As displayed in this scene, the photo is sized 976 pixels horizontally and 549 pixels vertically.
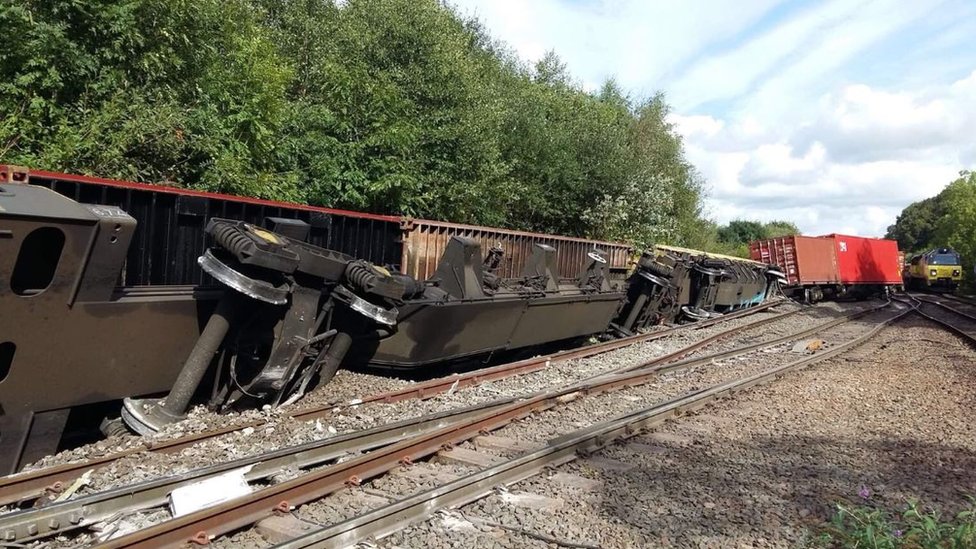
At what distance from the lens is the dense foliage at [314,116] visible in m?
11.1

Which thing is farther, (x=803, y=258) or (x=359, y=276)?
(x=803, y=258)

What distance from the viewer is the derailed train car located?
5305mm

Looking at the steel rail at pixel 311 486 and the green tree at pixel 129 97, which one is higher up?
the green tree at pixel 129 97

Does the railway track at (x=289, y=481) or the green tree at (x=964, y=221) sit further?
the green tree at (x=964, y=221)

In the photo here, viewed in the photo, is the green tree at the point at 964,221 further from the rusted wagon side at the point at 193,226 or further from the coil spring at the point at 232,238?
the coil spring at the point at 232,238

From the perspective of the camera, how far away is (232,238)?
6.45 meters

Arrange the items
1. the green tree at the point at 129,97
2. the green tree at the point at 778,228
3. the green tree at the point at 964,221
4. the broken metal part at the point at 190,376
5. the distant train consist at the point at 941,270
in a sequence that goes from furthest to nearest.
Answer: the green tree at the point at 778,228, the green tree at the point at 964,221, the distant train consist at the point at 941,270, the green tree at the point at 129,97, the broken metal part at the point at 190,376

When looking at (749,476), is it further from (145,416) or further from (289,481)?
(145,416)

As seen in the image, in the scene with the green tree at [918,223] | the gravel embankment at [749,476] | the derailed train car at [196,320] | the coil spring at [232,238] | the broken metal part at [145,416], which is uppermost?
the green tree at [918,223]

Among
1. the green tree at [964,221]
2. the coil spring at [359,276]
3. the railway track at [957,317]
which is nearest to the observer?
the coil spring at [359,276]

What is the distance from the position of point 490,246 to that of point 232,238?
7.08 meters

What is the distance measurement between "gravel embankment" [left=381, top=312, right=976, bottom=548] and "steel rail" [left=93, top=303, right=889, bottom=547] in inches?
32.3

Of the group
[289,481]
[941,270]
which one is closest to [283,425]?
[289,481]

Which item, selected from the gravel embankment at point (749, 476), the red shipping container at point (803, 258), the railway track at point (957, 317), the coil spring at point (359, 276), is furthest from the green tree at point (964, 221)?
the coil spring at point (359, 276)
